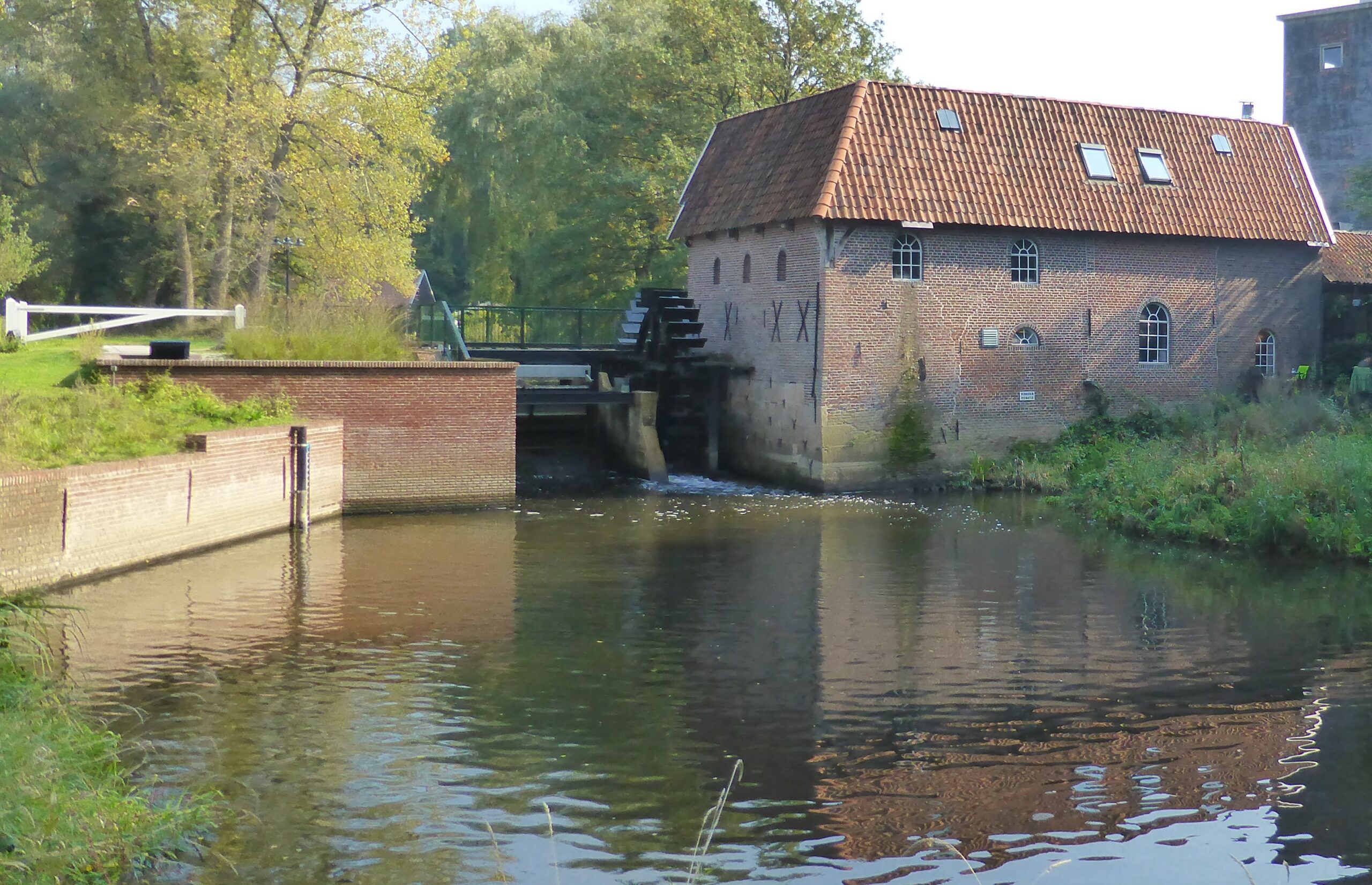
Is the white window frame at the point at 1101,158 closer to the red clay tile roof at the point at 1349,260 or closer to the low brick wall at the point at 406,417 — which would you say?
the red clay tile roof at the point at 1349,260

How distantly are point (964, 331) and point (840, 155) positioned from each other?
3996mm

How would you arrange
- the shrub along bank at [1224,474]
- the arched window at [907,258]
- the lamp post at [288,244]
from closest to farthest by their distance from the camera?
the shrub along bank at [1224,474]
the arched window at [907,258]
the lamp post at [288,244]

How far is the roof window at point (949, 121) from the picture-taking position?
82.3 feet

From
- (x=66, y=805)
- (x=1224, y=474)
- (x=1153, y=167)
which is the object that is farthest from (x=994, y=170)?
(x=66, y=805)

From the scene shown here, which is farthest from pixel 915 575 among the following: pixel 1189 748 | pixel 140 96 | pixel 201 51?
pixel 140 96

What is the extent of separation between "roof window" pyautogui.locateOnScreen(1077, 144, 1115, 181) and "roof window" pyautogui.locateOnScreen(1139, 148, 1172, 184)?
75cm

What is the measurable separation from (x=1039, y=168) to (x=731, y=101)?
9.52 metres

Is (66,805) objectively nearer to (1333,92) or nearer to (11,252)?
(11,252)

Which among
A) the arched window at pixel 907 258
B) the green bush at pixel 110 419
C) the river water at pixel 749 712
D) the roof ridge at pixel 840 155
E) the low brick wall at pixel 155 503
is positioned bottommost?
the river water at pixel 749 712

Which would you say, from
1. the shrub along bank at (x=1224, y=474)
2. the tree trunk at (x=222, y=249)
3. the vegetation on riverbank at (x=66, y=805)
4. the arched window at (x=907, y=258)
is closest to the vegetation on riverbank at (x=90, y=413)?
the vegetation on riverbank at (x=66, y=805)

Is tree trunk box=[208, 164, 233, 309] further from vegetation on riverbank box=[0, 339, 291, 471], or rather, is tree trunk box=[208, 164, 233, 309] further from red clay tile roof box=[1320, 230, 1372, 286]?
red clay tile roof box=[1320, 230, 1372, 286]

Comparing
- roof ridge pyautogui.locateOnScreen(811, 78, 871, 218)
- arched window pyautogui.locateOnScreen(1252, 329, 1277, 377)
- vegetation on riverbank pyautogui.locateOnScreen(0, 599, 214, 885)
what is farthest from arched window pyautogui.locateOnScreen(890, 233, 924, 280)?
vegetation on riverbank pyautogui.locateOnScreen(0, 599, 214, 885)

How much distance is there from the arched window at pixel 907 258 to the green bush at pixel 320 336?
8.69 metres

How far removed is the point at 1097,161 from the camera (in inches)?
1033
